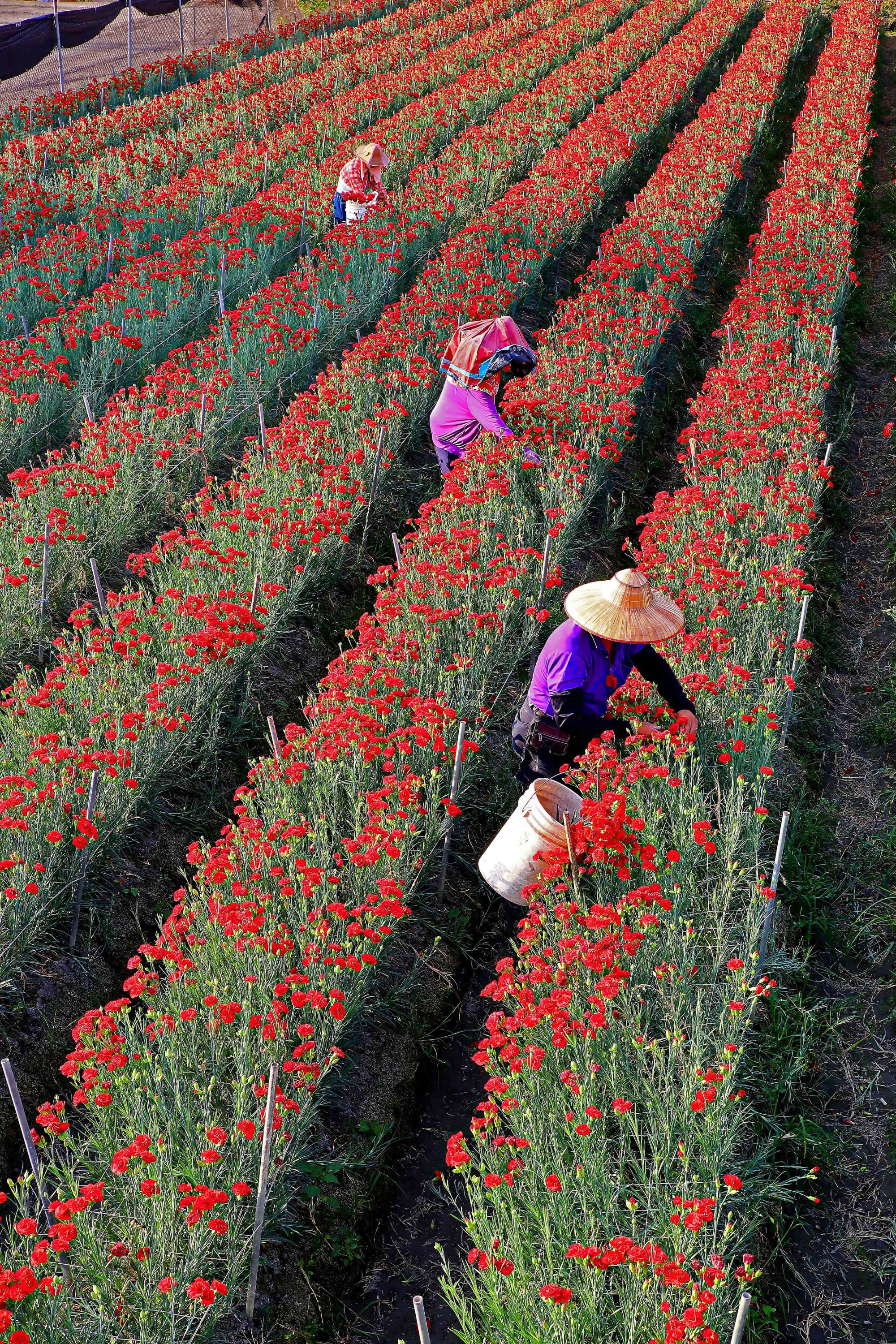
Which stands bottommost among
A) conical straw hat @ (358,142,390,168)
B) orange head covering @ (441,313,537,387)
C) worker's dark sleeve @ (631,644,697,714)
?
worker's dark sleeve @ (631,644,697,714)

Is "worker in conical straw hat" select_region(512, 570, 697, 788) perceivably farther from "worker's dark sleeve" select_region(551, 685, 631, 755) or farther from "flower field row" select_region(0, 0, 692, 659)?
"flower field row" select_region(0, 0, 692, 659)

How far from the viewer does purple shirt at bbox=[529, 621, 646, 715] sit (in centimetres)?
357

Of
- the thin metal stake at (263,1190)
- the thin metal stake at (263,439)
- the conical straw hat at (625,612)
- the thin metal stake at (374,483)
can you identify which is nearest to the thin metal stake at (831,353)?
the thin metal stake at (374,483)

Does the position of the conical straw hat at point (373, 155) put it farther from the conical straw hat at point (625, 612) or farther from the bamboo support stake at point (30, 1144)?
the bamboo support stake at point (30, 1144)

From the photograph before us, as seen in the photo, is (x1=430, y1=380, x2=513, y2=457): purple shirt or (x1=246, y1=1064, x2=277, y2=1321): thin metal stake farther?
(x1=430, y1=380, x2=513, y2=457): purple shirt

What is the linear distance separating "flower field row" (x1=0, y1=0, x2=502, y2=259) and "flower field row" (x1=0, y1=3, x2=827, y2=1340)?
4.23 metres

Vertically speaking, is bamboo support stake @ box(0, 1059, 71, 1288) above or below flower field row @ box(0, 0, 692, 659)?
below

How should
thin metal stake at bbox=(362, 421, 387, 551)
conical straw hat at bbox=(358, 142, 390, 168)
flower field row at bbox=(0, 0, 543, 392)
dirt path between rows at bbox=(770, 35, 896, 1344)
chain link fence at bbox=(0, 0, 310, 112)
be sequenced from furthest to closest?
chain link fence at bbox=(0, 0, 310, 112)
conical straw hat at bbox=(358, 142, 390, 168)
flower field row at bbox=(0, 0, 543, 392)
thin metal stake at bbox=(362, 421, 387, 551)
dirt path between rows at bbox=(770, 35, 896, 1344)

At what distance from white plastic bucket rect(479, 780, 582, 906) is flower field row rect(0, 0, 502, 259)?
17.2 feet

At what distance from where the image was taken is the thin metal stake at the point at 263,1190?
2369 millimetres

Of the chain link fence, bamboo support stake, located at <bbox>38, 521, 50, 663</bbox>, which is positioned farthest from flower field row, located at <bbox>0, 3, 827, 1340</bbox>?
the chain link fence

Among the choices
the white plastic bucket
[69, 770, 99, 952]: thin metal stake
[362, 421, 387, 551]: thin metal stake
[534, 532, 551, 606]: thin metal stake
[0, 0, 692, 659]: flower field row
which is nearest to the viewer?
the white plastic bucket

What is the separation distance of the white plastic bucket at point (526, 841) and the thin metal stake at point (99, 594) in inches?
77.9

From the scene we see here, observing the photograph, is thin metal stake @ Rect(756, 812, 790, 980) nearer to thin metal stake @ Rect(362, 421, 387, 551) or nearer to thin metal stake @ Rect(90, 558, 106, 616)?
thin metal stake @ Rect(90, 558, 106, 616)
